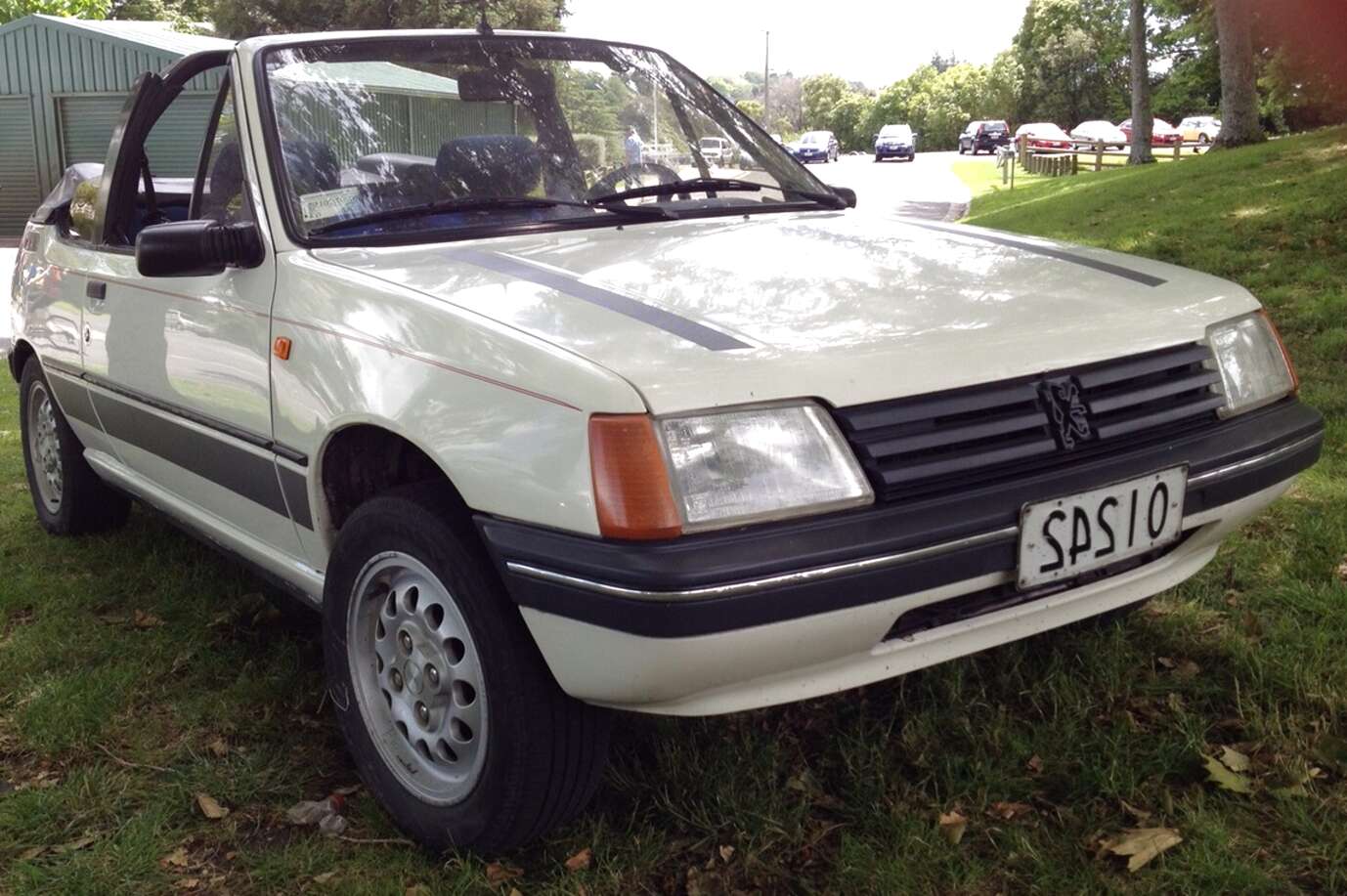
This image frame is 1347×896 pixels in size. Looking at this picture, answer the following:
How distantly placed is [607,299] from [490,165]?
103cm

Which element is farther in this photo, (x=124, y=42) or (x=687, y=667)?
(x=124, y=42)

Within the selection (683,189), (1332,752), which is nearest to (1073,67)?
(683,189)

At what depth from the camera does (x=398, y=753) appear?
2.71m

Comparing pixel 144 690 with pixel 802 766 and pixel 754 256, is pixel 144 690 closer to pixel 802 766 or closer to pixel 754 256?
pixel 802 766

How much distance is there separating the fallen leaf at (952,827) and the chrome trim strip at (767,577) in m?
0.68

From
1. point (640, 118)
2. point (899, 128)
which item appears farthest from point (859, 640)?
point (899, 128)

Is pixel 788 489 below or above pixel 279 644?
above

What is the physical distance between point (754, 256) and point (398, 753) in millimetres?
1336

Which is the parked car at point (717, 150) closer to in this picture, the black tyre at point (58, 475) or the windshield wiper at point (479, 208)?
the windshield wiper at point (479, 208)

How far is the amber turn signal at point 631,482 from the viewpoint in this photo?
2.07 meters

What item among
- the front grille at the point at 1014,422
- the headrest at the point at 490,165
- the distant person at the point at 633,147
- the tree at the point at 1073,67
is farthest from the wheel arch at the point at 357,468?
the tree at the point at 1073,67

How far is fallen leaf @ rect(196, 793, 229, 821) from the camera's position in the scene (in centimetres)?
282

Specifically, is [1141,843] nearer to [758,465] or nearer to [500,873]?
[758,465]

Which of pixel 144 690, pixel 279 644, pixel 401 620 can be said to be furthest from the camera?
pixel 279 644
